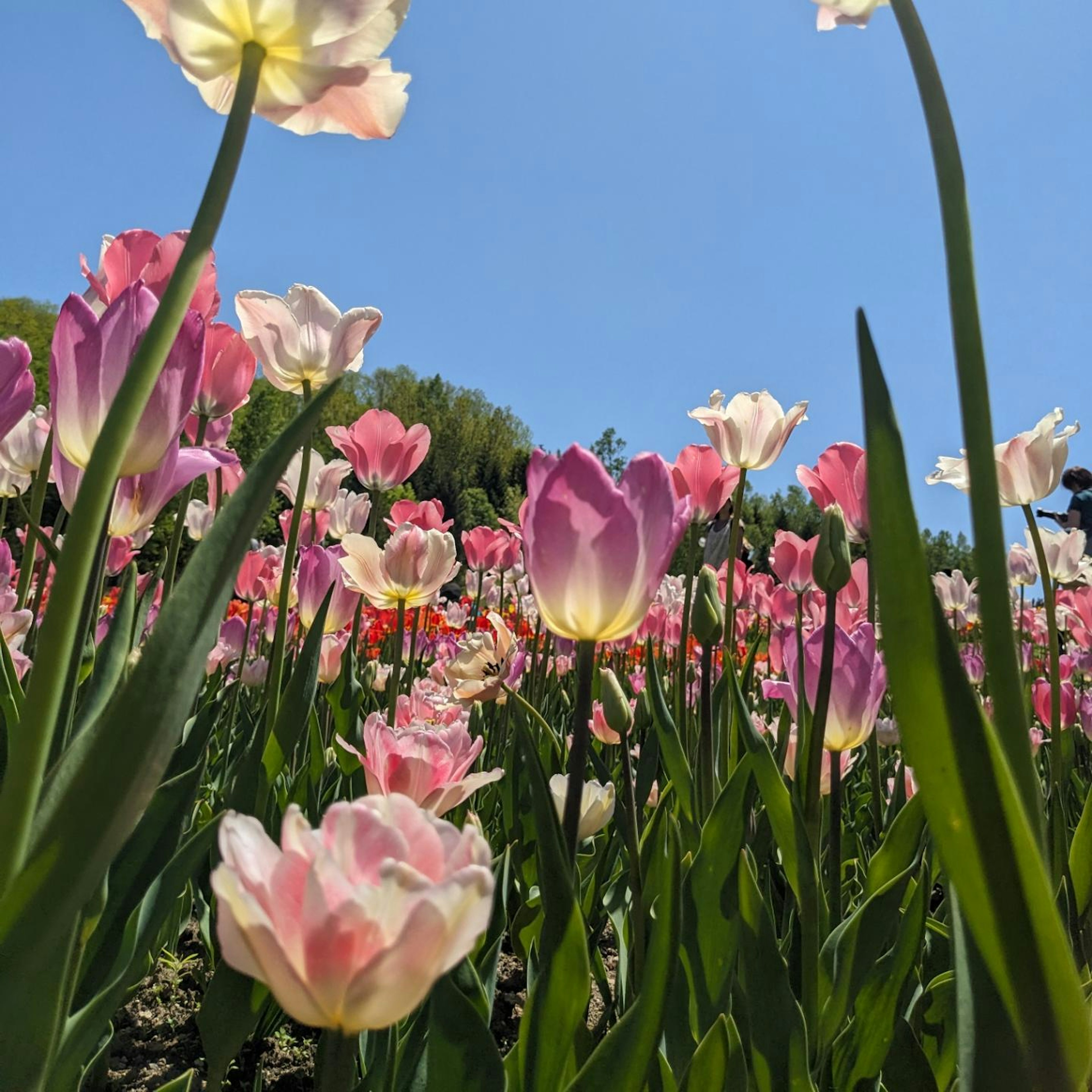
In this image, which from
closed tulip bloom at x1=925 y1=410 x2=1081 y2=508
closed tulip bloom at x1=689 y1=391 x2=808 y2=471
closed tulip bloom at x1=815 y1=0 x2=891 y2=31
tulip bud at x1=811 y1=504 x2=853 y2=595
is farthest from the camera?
closed tulip bloom at x1=689 y1=391 x2=808 y2=471

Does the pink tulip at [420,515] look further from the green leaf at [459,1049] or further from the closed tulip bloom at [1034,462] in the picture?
the green leaf at [459,1049]

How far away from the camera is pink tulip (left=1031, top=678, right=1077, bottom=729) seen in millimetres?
2203

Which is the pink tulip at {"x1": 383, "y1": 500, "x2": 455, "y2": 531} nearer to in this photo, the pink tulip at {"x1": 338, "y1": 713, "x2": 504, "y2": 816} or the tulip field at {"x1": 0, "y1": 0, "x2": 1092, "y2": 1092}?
the tulip field at {"x1": 0, "y1": 0, "x2": 1092, "y2": 1092}

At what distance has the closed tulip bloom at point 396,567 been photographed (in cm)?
175

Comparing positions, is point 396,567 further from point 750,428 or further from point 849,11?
point 849,11

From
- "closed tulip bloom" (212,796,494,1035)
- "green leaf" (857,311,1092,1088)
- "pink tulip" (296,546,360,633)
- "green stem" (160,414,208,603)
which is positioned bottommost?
"closed tulip bloom" (212,796,494,1035)

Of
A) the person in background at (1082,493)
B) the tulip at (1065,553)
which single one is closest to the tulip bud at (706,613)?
the tulip at (1065,553)

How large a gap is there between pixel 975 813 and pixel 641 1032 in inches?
12.8

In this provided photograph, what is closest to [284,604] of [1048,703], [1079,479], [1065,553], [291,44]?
[291,44]

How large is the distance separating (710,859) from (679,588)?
2.97 meters

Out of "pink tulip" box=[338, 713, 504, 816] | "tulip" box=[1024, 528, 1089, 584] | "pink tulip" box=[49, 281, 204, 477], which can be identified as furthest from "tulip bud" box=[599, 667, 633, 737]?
"tulip" box=[1024, 528, 1089, 584]

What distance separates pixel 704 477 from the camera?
164cm

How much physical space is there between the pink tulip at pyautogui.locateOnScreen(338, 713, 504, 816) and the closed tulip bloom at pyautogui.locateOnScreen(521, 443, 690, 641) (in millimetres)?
190

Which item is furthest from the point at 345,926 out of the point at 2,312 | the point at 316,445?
the point at 2,312
